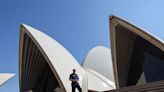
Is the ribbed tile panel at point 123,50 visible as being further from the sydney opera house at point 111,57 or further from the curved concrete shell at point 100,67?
the curved concrete shell at point 100,67

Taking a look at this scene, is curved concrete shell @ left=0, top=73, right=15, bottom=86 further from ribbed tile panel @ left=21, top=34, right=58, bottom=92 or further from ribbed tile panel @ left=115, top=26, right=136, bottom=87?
ribbed tile panel @ left=115, top=26, right=136, bottom=87

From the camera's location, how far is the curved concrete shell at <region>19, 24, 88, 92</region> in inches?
553

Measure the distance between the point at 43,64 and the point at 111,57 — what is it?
4199 millimetres

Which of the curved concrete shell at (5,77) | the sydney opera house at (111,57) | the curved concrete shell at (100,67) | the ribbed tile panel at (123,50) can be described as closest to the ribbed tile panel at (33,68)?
the sydney opera house at (111,57)

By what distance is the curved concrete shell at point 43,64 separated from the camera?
1405 centimetres

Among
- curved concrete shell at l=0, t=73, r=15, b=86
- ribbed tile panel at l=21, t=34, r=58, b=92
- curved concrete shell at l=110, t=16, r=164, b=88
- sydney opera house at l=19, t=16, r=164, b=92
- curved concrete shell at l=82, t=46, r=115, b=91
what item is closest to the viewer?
curved concrete shell at l=110, t=16, r=164, b=88

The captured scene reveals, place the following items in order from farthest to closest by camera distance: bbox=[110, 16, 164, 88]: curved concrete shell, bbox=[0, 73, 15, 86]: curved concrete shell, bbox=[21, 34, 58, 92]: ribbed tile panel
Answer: bbox=[0, 73, 15, 86]: curved concrete shell, bbox=[21, 34, 58, 92]: ribbed tile panel, bbox=[110, 16, 164, 88]: curved concrete shell

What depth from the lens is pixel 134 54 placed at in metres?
15.3

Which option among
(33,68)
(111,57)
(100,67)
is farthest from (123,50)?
(100,67)

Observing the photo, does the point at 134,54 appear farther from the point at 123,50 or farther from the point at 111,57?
the point at 111,57

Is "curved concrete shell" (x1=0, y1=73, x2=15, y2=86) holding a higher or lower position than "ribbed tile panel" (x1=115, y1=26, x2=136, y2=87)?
lower

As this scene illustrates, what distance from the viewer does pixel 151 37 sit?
1254 centimetres

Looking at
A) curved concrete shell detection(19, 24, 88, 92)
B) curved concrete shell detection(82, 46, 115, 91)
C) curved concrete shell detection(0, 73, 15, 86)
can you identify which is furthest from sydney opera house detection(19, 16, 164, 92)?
curved concrete shell detection(0, 73, 15, 86)

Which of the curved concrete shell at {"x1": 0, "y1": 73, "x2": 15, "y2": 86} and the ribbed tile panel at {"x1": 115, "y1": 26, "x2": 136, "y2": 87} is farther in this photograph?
the curved concrete shell at {"x1": 0, "y1": 73, "x2": 15, "y2": 86}
